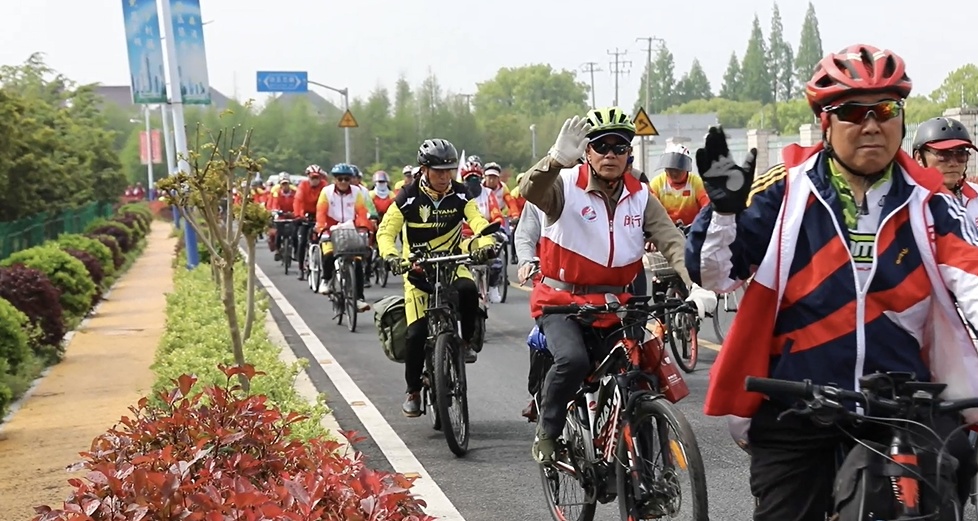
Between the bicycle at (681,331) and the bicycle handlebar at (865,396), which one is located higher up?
the bicycle handlebar at (865,396)

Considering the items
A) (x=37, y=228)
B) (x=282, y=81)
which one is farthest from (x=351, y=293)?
(x=282, y=81)

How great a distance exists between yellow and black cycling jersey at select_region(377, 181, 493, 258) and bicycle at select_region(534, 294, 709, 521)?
3013 millimetres

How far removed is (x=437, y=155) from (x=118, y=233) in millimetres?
23235

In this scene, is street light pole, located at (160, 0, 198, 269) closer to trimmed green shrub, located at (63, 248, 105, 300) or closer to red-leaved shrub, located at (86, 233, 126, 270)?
trimmed green shrub, located at (63, 248, 105, 300)

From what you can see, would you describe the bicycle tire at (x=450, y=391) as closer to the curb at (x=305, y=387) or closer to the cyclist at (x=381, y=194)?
the curb at (x=305, y=387)

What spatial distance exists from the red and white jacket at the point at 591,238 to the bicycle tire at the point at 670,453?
978 mm

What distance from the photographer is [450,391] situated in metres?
7.76

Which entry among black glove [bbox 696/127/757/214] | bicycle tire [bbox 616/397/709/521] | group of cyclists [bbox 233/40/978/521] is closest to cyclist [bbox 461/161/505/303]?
bicycle tire [bbox 616/397/709/521]

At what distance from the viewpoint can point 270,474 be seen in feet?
16.0

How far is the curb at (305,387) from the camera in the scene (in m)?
7.66

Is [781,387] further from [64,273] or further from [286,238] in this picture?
[286,238]

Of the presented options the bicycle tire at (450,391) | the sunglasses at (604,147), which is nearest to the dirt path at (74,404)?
the bicycle tire at (450,391)

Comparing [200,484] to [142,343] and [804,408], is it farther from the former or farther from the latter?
[142,343]

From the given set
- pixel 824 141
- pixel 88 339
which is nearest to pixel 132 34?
pixel 88 339
